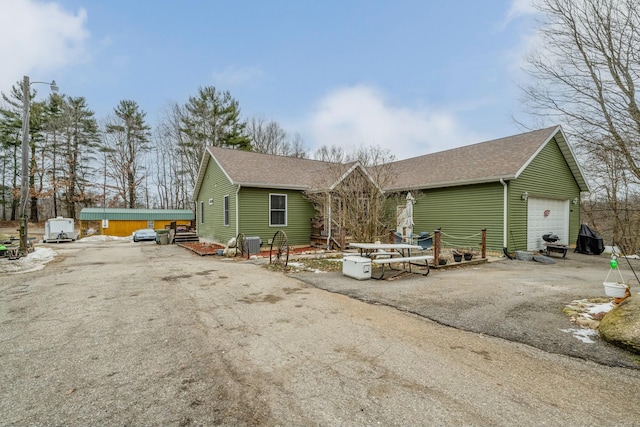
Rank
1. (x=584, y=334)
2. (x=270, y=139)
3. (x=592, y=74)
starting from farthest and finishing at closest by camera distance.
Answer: (x=270, y=139) → (x=592, y=74) → (x=584, y=334)

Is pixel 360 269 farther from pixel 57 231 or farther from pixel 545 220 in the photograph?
pixel 57 231

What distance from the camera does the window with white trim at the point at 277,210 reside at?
13298 millimetres

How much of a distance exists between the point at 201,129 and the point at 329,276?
2554 cm

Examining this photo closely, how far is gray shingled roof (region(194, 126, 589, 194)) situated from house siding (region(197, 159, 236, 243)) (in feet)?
2.63

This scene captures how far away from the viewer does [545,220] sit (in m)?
12.6

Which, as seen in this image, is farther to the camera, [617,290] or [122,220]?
[122,220]

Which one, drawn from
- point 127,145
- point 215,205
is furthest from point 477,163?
point 127,145

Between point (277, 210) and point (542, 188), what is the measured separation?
10882 mm

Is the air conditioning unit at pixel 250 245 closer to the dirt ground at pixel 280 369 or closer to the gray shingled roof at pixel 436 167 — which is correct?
the gray shingled roof at pixel 436 167

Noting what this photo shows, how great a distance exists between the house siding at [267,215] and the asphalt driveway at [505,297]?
5.72 m

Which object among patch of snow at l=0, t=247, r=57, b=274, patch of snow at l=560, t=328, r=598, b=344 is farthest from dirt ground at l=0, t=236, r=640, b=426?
patch of snow at l=0, t=247, r=57, b=274

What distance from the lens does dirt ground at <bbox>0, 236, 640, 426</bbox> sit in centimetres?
225

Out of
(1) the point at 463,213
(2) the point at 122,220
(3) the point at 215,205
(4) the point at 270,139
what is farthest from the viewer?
(4) the point at 270,139

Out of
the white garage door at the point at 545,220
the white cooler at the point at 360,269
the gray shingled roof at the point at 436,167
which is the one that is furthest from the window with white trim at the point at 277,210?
the white garage door at the point at 545,220
